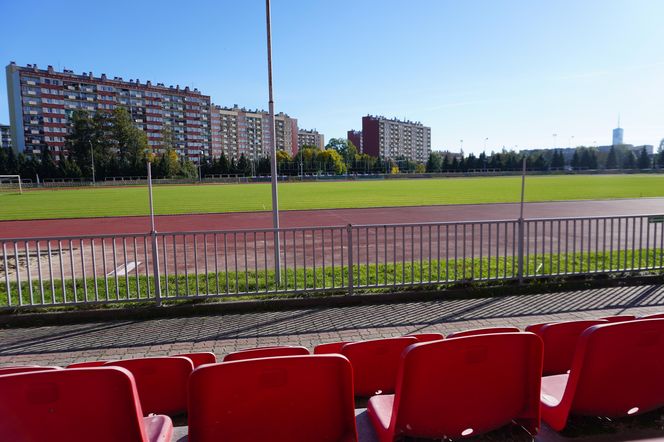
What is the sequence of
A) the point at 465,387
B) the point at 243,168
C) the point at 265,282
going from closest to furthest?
the point at 465,387, the point at 265,282, the point at 243,168

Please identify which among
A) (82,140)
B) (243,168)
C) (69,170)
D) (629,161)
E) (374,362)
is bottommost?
(374,362)

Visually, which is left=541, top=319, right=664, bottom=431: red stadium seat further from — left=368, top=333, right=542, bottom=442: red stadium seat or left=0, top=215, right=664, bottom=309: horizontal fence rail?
left=0, top=215, right=664, bottom=309: horizontal fence rail

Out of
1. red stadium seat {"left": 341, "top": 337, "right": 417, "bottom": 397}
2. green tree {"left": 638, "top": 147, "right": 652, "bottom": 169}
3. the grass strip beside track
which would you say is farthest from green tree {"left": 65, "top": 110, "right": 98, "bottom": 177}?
green tree {"left": 638, "top": 147, "right": 652, "bottom": 169}

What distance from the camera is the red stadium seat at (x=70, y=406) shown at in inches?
78.0

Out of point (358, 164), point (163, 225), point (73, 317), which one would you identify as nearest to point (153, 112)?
point (358, 164)

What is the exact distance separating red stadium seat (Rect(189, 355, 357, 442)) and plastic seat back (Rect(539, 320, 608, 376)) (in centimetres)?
186

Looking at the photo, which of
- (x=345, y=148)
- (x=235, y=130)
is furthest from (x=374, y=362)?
(x=235, y=130)

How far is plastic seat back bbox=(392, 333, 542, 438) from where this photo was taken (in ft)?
7.55

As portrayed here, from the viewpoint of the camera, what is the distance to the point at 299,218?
75.4 feet

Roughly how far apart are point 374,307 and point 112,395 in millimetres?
5691

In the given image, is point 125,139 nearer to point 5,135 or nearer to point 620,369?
point 5,135

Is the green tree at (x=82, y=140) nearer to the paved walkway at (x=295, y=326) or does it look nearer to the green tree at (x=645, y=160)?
the paved walkway at (x=295, y=326)

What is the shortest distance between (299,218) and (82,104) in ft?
445

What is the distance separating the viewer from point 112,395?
6.75 feet
